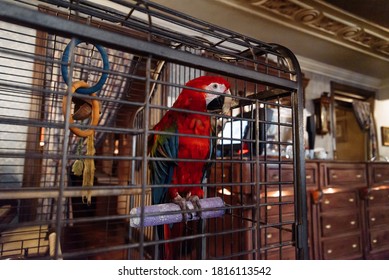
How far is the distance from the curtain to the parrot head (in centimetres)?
259

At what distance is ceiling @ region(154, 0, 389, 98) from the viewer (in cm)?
149

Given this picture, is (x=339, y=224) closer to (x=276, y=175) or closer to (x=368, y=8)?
(x=276, y=175)

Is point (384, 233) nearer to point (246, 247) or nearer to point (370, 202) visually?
point (370, 202)

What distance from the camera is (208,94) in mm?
718

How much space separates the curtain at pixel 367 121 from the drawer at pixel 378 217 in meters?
0.91

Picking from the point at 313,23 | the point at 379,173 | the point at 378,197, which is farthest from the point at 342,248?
the point at 313,23

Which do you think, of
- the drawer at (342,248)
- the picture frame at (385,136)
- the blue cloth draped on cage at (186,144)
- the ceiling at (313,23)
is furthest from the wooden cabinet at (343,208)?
the ceiling at (313,23)

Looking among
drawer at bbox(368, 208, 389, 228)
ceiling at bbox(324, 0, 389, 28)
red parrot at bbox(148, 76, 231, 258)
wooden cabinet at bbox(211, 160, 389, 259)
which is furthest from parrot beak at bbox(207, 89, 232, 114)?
drawer at bbox(368, 208, 389, 228)

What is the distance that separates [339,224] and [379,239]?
0.48 meters

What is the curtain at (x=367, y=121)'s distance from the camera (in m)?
2.54

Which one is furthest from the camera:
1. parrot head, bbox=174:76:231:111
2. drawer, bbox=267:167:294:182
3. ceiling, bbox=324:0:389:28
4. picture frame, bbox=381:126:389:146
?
picture frame, bbox=381:126:389:146

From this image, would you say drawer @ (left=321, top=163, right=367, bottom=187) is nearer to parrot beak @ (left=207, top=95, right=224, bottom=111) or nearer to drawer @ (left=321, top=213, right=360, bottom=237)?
drawer @ (left=321, top=213, right=360, bottom=237)

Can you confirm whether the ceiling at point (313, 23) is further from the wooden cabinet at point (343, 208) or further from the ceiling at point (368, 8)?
the wooden cabinet at point (343, 208)
